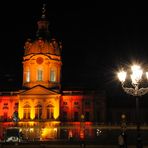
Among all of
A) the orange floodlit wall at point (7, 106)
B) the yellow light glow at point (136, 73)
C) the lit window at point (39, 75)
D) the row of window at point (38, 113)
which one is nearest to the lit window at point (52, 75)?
the lit window at point (39, 75)

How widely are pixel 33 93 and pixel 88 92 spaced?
37.2 feet

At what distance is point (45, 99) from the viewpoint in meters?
85.6

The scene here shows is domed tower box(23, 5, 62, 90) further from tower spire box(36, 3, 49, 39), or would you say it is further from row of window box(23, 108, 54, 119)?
row of window box(23, 108, 54, 119)

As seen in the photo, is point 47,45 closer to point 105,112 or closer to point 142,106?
point 105,112

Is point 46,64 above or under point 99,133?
above

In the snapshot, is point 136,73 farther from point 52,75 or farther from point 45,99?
point 52,75

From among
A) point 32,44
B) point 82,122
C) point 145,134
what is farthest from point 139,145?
point 32,44

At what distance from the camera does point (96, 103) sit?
8700cm

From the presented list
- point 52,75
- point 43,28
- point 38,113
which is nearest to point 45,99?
point 38,113

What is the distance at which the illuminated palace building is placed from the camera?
84.2m

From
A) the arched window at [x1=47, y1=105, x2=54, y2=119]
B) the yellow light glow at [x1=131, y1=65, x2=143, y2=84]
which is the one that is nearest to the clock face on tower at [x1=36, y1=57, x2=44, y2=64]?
the arched window at [x1=47, y1=105, x2=54, y2=119]

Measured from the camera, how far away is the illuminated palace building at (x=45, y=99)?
84188mm

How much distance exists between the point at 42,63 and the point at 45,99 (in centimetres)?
753

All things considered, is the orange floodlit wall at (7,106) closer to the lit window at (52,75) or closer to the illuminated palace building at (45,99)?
the illuminated palace building at (45,99)
